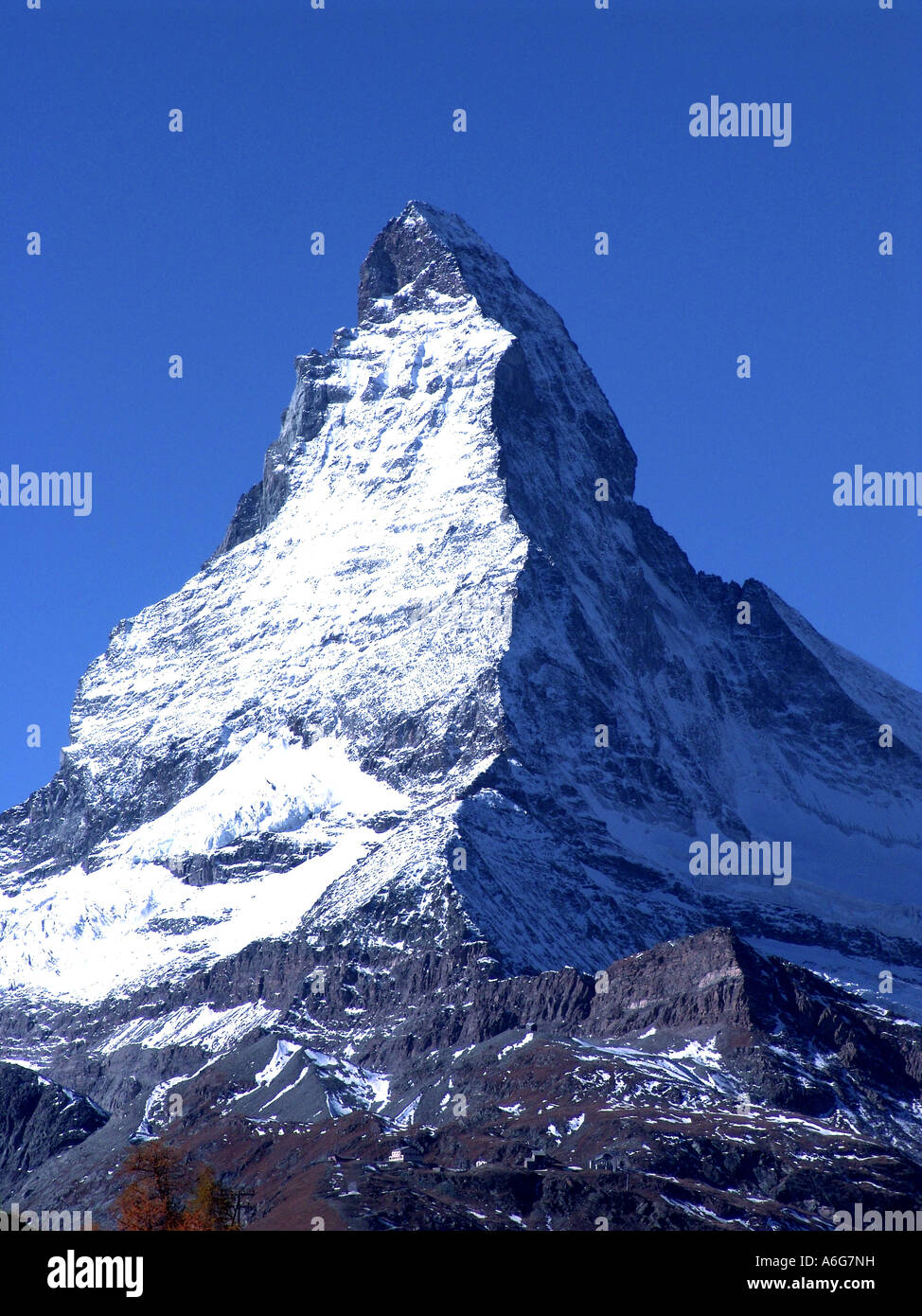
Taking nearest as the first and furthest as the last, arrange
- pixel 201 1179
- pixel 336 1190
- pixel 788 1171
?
1. pixel 201 1179
2. pixel 336 1190
3. pixel 788 1171
